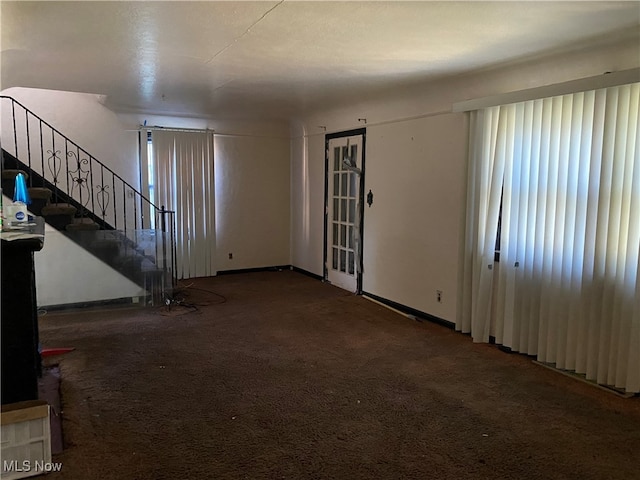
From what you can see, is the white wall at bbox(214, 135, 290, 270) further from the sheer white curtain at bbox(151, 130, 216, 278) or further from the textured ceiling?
the textured ceiling

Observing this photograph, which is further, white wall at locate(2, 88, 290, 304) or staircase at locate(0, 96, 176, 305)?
white wall at locate(2, 88, 290, 304)

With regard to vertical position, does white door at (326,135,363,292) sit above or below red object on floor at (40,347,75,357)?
above

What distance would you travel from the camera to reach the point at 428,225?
192 inches

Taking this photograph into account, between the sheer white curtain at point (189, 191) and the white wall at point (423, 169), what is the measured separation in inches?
78.1

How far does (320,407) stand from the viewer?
3.02 m

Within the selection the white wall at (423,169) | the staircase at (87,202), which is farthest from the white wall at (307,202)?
the staircase at (87,202)

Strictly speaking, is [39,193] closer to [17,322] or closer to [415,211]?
[17,322]

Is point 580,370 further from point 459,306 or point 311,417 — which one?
point 311,417

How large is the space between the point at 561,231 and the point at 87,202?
5777mm

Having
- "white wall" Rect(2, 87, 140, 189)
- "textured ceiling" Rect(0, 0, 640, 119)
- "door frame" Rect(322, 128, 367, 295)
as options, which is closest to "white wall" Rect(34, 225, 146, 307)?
"white wall" Rect(2, 87, 140, 189)

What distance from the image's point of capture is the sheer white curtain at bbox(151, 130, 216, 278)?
258 inches

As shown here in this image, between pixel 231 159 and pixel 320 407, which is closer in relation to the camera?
pixel 320 407

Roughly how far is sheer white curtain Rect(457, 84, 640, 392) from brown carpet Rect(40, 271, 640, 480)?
0.27 m

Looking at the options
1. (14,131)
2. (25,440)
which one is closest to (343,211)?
(14,131)
